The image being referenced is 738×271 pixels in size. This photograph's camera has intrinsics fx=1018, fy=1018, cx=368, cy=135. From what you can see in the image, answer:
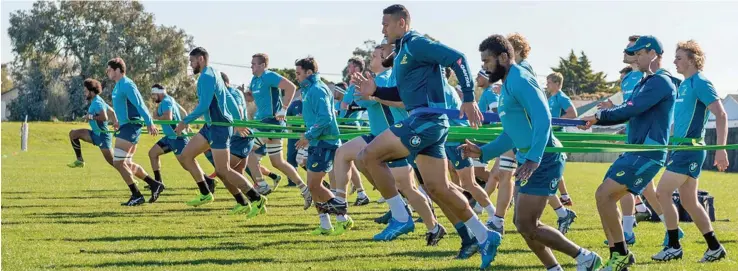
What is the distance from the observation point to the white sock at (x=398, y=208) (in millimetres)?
10164

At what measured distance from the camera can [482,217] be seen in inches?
533

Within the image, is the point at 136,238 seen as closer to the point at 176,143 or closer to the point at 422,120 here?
the point at 422,120

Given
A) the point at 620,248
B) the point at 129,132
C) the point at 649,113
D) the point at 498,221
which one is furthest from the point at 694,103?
the point at 129,132

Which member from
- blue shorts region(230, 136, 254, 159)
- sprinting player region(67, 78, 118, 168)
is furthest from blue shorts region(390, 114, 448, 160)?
sprinting player region(67, 78, 118, 168)

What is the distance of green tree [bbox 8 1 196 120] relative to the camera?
247 ft

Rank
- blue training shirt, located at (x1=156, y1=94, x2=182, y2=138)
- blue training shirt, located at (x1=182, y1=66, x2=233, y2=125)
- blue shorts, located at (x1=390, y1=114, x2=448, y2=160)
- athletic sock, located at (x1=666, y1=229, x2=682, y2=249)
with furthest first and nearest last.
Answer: blue training shirt, located at (x1=156, y1=94, x2=182, y2=138), blue training shirt, located at (x1=182, y1=66, x2=233, y2=125), athletic sock, located at (x1=666, y1=229, x2=682, y2=249), blue shorts, located at (x1=390, y1=114, x2=448, y2=160)

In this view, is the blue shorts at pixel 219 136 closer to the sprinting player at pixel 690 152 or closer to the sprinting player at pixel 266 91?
the sprinting player at pixel 266 91

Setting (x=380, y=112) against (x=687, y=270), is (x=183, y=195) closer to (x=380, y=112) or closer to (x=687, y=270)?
(x=380, y=112)

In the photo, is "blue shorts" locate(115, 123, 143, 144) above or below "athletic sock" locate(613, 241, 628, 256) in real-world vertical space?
below

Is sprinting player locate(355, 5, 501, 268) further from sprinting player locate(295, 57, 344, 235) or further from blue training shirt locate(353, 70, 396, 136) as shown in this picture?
sprinting player locate(295, 57, 344, 235)

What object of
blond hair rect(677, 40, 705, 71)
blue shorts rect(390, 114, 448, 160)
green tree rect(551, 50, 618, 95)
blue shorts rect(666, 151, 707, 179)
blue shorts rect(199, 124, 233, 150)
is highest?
blond hair rect(677, 40, 705, 71)

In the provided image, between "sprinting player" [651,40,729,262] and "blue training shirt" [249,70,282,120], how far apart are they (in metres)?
6.61

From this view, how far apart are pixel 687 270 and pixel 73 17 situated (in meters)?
73.3

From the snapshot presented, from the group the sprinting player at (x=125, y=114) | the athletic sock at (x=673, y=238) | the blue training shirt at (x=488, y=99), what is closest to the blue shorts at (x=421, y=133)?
the athletic sock at (x=673, y=238)
